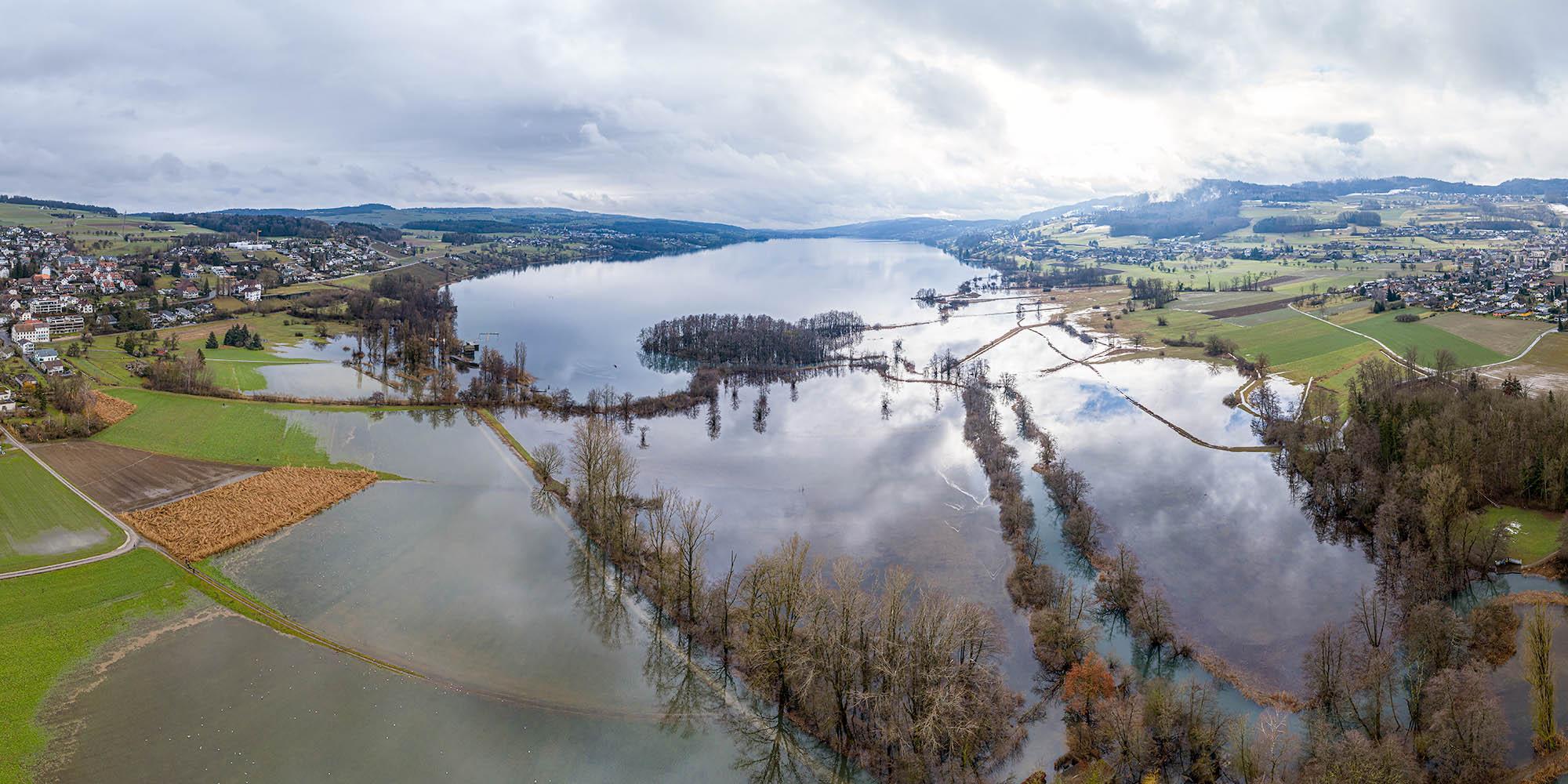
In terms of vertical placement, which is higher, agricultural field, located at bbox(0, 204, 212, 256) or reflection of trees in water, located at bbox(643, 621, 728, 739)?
agricultural field, located at bbox(0, 204, 212, 256)

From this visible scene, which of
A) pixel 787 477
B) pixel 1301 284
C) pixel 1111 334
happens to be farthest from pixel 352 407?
pixel 1301 284

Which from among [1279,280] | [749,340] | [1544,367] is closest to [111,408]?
[749,340]

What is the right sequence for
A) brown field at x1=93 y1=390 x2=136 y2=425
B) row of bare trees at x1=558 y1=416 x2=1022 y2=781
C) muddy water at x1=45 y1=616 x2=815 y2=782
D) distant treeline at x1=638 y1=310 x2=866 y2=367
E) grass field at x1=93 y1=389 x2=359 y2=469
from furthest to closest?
distant treeline at x1=638 y1=310 x2=866 y2=367, brown field at x1=93 y1=390 x2=136 y2=425, grass field at x1=93 y1=389 x2=359 y2=469, row of bare trees at x1=558 y1=416 x2=1022 y2=781, muddy water at x1=45 y1=616 x2=815 y2=782

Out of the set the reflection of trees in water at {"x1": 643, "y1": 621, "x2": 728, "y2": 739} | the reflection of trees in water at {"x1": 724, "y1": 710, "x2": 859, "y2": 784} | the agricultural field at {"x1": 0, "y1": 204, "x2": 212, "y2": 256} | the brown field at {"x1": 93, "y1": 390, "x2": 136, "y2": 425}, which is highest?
the agricultural field at {"x1": 0, "y1": 204, "x2": 212, "y2": 256}

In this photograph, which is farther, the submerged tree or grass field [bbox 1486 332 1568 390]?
grass field [bbox 1486 332 1568 390]

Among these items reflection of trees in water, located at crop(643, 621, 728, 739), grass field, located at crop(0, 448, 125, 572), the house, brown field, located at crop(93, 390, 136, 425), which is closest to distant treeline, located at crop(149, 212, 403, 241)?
the house

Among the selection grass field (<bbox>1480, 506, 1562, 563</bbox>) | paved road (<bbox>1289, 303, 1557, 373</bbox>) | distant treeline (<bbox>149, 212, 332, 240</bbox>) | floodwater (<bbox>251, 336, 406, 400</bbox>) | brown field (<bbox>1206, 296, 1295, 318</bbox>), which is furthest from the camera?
distant treeline (<bbox>149, 212, 332, 240</bbox>)

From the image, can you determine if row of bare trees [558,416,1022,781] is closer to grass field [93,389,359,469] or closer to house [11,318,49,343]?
grass field [93,389,359,469]
